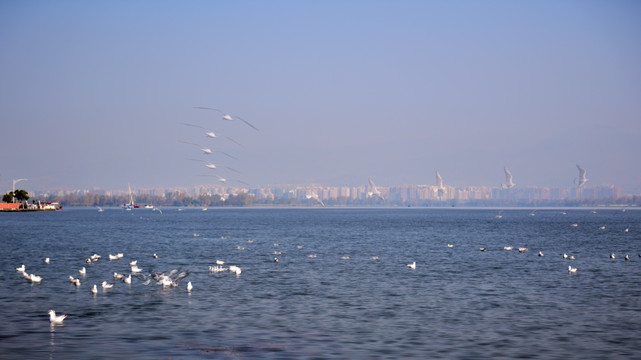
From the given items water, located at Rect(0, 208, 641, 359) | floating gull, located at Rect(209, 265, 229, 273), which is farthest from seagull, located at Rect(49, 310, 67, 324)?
floating gull, located at Rect(209, 265, 229, 273)

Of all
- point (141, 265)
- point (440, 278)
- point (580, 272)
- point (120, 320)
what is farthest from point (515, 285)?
point (141, 265)

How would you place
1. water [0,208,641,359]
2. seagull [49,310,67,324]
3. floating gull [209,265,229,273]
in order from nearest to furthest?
1. water [0,208,641,359]
2. seagull [49,310,67,324]
3. floating gull [209,265,229,273]

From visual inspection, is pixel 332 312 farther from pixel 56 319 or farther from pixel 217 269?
pixel 217 269

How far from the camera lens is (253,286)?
120 feet

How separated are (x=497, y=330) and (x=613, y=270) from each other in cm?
2605

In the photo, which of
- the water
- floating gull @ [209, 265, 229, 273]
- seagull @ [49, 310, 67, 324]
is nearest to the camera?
the water

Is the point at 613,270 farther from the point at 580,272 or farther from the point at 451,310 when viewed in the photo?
the point at 451,310

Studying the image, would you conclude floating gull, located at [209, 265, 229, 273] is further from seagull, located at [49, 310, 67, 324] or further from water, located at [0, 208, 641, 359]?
seagull, located at [49, 310, 67, 324]

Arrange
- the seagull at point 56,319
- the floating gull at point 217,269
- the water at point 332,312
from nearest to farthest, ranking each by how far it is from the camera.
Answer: the water at point 332,312
the seagull at point 56,319
the floating gull at point 217,269

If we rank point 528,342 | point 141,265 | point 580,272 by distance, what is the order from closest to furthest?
point 528,342 → point 580,272 → point 141,265

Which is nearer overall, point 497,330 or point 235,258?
point 497,330

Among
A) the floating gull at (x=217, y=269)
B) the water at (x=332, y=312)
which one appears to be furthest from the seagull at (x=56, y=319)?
the floating gull at (x=217, y=269)

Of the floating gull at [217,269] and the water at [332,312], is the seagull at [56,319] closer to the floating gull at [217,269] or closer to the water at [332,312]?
the water at [332,312]

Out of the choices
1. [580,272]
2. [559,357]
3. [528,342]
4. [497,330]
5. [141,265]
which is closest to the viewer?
[559,357]
